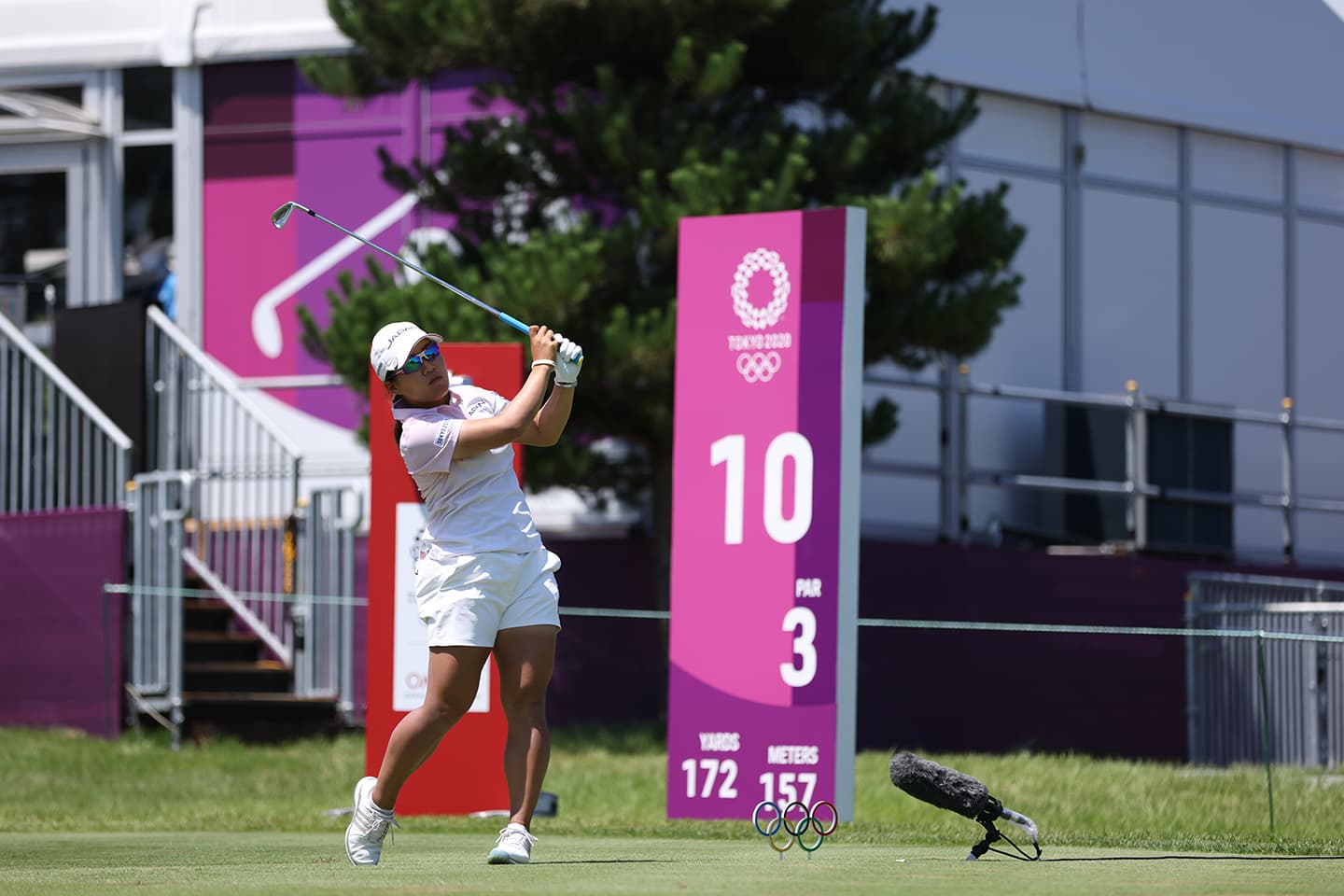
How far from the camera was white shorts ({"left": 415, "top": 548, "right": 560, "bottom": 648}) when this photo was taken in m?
7.28

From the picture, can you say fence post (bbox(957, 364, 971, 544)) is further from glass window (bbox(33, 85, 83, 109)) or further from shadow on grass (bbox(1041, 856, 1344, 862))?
shadow on grass (bbox(1041, 856, 1344, 862))

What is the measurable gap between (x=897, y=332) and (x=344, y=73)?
4149mm

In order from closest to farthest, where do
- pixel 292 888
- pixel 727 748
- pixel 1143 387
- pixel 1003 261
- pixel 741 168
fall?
pixel 292 888, pixel 727 748, pixel 741 168, pixel 1003 261, pixel 1143 387

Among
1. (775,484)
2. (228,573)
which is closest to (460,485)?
(775,484)

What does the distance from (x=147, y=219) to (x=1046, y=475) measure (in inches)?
299

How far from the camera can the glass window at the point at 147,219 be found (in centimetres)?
1919

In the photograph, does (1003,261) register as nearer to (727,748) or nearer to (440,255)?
(440,255)

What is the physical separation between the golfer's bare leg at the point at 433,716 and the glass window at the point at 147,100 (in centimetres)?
1274

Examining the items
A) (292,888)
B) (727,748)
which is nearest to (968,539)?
(727,748)

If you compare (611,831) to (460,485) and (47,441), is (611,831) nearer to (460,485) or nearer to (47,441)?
(460,485)

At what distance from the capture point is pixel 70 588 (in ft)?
51.8

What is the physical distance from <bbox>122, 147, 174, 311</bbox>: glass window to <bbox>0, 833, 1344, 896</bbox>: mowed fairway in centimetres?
1067

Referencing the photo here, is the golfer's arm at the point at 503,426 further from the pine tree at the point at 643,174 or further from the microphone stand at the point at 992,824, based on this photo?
the pine tree at the point at 643,174

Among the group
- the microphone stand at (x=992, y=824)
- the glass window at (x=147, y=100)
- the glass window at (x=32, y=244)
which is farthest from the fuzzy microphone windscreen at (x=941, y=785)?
the glass window at (x=32, y=244)
